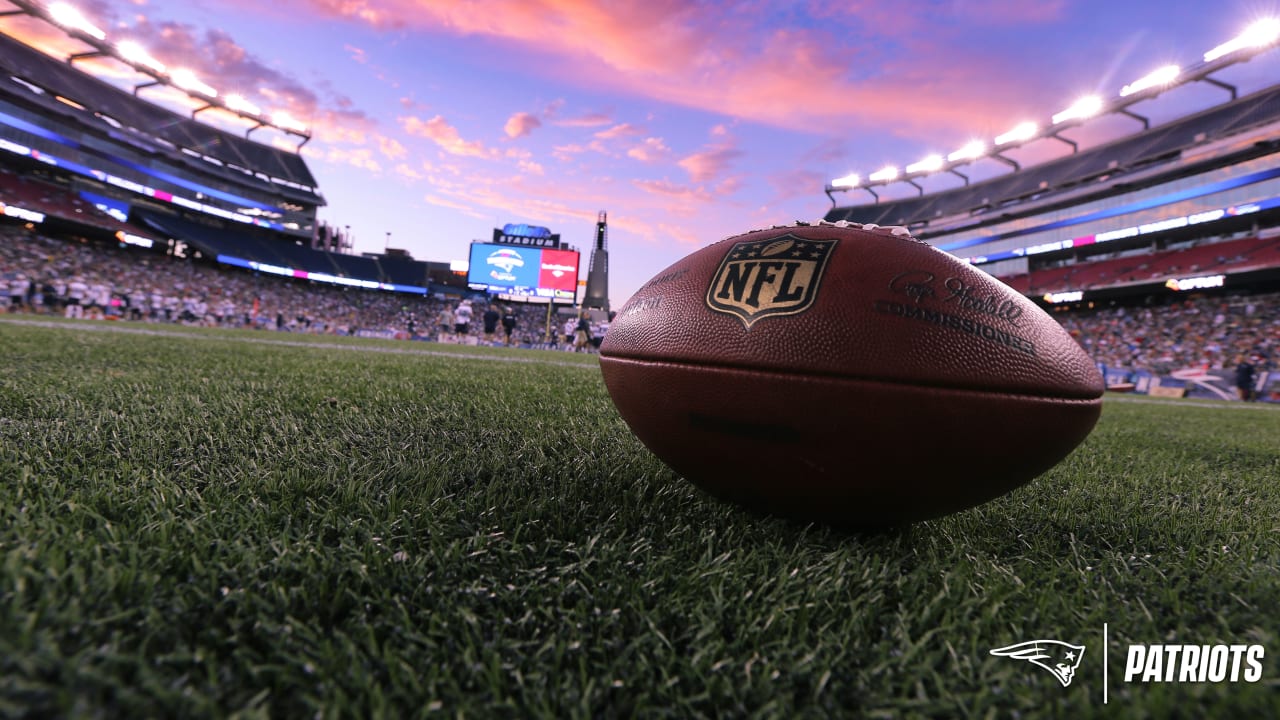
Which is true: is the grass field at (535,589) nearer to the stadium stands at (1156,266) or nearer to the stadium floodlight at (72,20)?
the stadium stands at (1156,266)

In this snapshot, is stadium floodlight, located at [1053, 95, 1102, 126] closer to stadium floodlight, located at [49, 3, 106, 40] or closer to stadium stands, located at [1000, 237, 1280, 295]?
stadium stands, located at [1000, 237, 1280, 295]

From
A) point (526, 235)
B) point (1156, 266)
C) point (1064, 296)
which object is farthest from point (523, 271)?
point (1156, 266)

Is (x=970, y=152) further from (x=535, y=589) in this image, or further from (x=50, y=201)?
(x=50, y=201)

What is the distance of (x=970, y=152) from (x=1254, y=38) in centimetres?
1065

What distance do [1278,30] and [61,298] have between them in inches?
1744

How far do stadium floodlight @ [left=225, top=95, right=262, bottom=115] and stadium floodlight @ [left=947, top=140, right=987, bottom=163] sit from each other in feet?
133

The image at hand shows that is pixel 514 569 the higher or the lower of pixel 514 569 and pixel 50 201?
the lower

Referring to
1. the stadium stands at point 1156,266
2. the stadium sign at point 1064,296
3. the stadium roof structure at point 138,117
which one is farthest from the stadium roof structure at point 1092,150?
the stadium roof structure at point 138,117

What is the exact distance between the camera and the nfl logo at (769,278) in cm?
124

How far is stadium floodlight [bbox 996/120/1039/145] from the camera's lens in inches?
1096

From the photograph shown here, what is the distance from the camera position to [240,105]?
1331 inches

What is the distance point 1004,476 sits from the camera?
1239 millimetres

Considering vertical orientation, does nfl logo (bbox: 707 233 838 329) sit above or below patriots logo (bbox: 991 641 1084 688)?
above
